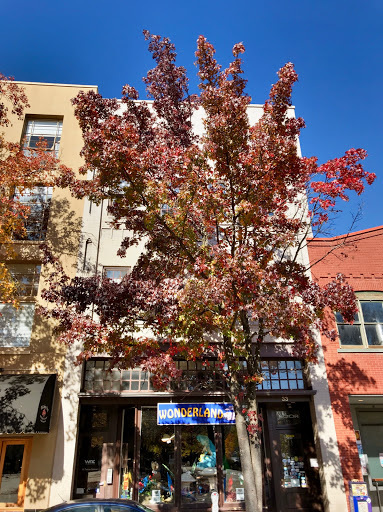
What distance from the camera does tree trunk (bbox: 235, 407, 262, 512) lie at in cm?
771

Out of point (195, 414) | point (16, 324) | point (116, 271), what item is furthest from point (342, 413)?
point (16, 324)

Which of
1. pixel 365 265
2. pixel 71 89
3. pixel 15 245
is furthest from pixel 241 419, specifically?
pixel 71 89

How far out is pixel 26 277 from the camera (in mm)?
13383

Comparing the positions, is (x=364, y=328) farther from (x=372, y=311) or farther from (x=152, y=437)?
(x=152, y=437)

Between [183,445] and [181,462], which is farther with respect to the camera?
[183,445]

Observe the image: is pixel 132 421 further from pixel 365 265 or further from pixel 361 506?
pixel 365 265

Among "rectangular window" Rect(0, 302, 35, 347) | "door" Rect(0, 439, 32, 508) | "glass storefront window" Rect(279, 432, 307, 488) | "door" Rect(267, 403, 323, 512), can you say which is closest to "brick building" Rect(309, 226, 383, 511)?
"door" Rect(267, 403, 323, 512)

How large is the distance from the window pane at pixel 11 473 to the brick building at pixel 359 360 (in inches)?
346

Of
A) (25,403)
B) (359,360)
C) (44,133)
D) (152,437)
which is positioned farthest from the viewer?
(44,133)

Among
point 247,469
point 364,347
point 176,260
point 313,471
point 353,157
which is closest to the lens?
point 247,469

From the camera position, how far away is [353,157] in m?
8.93

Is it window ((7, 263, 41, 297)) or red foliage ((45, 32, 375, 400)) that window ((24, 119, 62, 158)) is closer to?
window ((7, 263, 41, 297))

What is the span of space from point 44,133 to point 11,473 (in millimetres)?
11318

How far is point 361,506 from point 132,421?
6.38 metres
